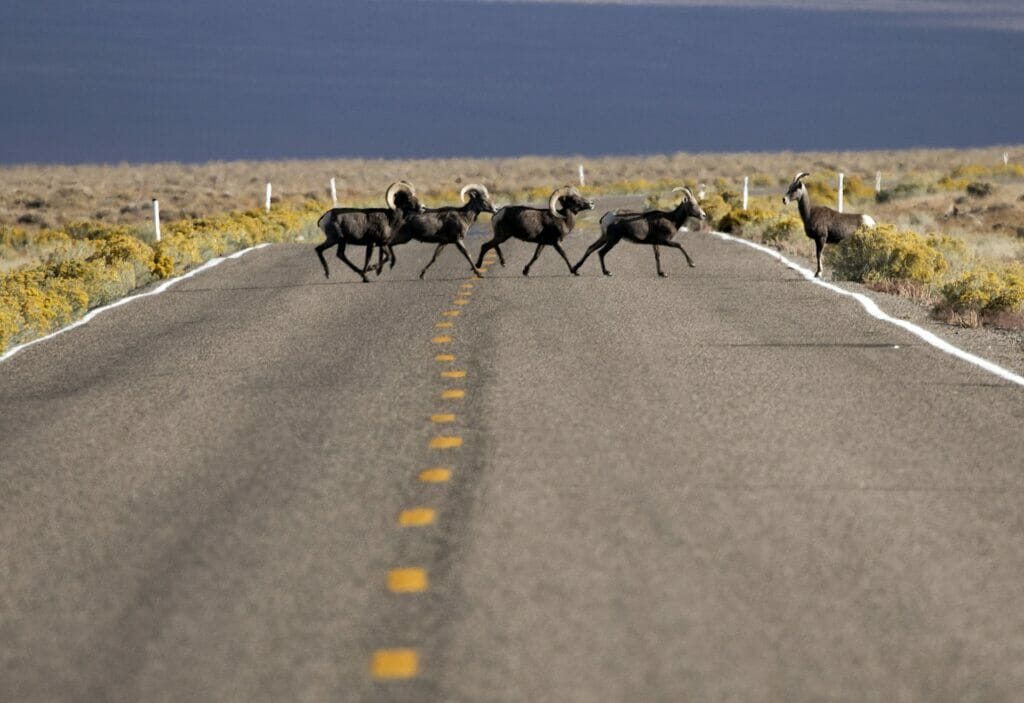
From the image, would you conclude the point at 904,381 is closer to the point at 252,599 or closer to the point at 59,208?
the point at 252,599

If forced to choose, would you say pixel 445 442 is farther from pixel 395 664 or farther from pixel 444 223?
pixel 444 223

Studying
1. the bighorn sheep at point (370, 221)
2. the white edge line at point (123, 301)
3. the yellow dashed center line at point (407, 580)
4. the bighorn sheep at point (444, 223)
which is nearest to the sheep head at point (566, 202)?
the bighorn sheep at point (444, 223)

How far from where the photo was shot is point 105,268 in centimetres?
2106

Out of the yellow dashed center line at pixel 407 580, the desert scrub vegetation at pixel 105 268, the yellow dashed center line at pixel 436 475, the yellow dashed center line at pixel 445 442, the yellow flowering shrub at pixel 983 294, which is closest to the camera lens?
the yellow dashed center line at pixel 407 580

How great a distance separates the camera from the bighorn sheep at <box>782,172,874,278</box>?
20.1 metres

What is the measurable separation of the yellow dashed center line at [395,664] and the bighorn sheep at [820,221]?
1500cm

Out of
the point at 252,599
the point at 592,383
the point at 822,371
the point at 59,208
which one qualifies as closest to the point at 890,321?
the point at 822,371

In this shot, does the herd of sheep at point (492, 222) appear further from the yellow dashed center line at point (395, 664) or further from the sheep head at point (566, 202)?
the yellow dashed center line at point (395, 664)

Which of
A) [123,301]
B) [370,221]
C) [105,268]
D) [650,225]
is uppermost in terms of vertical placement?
[370,221]

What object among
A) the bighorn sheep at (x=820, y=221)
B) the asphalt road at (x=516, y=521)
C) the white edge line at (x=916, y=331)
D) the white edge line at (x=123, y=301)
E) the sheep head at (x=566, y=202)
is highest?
the sheep head at (x=566, y=202)

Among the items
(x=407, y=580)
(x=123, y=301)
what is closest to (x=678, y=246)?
(x=123, y=301)

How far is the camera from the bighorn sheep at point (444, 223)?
773 inches

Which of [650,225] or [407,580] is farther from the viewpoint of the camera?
[650,225]

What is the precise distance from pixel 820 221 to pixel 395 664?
15.6m
